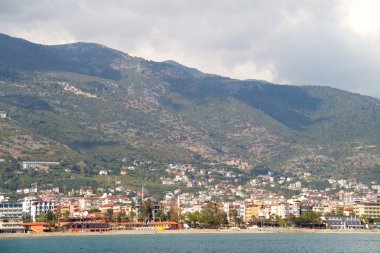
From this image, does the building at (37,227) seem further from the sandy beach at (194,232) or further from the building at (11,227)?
the sandy beach at (194,232)

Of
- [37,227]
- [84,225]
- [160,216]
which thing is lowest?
[37,227]

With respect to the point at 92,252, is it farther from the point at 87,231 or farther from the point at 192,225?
the point at 192,225

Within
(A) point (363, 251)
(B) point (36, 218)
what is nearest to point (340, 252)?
(A) point (363, 251)

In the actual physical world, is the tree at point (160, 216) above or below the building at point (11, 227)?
above

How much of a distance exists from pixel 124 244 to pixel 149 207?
208 feet

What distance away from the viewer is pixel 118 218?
196 metres

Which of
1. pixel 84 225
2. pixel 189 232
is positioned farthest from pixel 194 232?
pixel 84 225

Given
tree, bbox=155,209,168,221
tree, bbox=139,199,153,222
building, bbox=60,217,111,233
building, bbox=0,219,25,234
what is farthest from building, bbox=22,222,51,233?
tree, bbox=155,209,168,221

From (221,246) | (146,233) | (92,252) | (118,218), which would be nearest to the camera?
(92,252)

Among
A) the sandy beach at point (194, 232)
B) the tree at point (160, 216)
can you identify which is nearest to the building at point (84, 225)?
the sandy beach at point (194, 232)

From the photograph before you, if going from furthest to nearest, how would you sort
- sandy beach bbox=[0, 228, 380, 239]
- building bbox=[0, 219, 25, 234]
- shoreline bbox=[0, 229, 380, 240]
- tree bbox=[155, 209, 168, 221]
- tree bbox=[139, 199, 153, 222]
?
1. tree bbox=[155, 209, 168, 221]
2. tree bbox=[139, 199, 153, 222]
3. building bbox=[0, 219, 25, 234]
4. sandy beach bbox=[0, 228, 380, 239]
5. shoreline bbox=[0, 229, 380, 240]

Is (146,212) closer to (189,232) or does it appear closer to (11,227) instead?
(189,232)

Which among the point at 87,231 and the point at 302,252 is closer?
the point at 302,252

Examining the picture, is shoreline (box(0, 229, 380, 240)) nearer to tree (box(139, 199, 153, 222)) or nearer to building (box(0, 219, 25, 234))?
building (box(0, 219, 25, 234))
